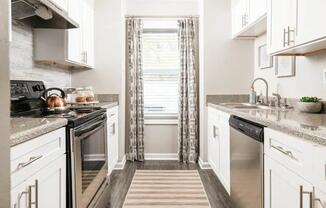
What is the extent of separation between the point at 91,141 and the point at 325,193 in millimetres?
1726

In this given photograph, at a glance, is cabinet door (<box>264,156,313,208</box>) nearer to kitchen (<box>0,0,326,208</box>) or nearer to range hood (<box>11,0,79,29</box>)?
kitchen (<box>0,0,326,208</box>)

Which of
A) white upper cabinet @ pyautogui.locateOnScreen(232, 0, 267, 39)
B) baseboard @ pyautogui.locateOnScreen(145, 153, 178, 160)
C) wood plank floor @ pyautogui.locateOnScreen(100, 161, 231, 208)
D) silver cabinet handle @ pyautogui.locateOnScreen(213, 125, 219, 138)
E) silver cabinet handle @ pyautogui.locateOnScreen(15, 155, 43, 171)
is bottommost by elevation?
wood plank floor @ pyautogui.locateOnScreen(100, 161, 231, 208)

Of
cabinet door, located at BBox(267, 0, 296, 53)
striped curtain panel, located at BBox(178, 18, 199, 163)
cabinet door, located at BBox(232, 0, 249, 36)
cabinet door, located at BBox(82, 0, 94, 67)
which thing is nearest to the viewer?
cabinet door, located at BBox(267, 0, 296, 53)

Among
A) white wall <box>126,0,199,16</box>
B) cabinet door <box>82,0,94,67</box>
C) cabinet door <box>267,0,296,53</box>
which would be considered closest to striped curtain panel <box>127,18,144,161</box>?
white wall <box>126,0,199,16</box>

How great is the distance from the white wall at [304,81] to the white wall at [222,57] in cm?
71

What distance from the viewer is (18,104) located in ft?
8.18

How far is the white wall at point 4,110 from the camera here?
2.47 ft

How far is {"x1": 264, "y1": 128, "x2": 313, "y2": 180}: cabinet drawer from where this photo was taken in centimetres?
133

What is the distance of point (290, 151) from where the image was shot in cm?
152

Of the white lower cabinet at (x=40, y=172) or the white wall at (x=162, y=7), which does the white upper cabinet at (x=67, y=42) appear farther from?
the white lower cabinet at (x=40, y=172)

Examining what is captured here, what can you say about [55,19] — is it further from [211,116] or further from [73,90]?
[211,116]

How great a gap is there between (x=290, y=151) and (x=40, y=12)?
2.03 meters

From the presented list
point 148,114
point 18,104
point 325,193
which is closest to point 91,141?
point 18,104

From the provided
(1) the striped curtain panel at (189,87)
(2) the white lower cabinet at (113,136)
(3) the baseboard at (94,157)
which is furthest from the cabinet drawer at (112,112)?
(1) the striped curtain panel at (189,87)
